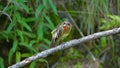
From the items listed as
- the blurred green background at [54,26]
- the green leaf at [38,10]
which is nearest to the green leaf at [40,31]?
the blurred green background at [54,26]

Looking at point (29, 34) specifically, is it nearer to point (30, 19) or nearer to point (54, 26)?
point (30, 19)

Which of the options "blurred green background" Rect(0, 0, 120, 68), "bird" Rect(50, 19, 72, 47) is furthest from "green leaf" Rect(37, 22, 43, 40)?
"bird" Rect(50, 19, 72, 47)

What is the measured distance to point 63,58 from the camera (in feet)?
10.9

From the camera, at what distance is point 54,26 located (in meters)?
3.15

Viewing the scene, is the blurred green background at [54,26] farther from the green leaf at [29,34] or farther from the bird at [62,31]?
the bird at [62,31]

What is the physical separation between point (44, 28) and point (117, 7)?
0.79m

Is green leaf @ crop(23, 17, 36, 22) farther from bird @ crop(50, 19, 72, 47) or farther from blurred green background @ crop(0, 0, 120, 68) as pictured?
bird @ crop(50, 19, 72, 47)

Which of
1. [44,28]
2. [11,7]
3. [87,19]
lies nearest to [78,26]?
[87,19]

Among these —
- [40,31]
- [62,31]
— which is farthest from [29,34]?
[62,31]

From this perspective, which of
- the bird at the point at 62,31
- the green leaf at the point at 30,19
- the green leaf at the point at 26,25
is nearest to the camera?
the bird at the point at 62,31

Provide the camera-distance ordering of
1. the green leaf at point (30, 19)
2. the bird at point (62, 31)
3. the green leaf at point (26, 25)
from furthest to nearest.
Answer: the green leaf at point (30, 19), the green leaf at point (26, 25), the bird at point (62, 31)

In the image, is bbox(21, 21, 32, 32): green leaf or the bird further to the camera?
bbox(21, 21, 32, 32): green leaf

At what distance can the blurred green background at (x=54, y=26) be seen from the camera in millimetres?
2895

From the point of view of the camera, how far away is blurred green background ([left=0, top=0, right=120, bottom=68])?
9.50ft
